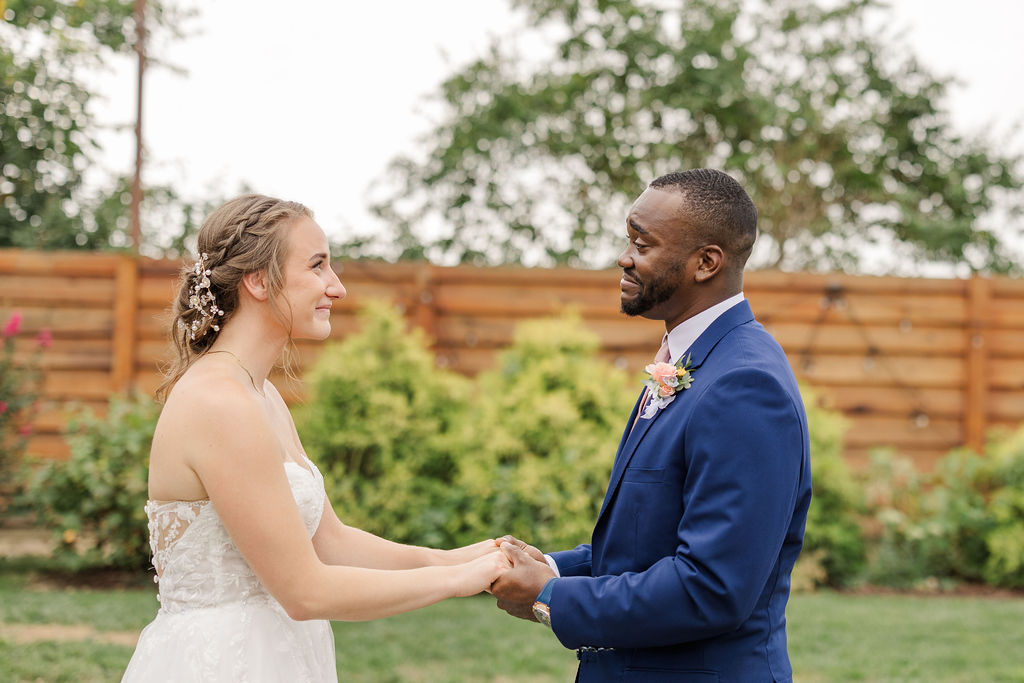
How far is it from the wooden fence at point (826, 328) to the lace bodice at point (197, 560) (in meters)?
6.79

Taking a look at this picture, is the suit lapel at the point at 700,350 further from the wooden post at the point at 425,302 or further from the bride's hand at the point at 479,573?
the wooden post at the point at 425,302

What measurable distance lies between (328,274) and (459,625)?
4.46 meters

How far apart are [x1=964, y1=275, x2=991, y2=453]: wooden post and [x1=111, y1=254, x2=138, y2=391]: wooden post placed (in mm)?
8436

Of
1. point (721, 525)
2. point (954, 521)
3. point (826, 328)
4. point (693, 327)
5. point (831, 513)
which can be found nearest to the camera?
point (721, 525)

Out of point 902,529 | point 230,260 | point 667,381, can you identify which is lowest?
point 902,529

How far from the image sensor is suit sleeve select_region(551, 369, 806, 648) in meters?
2.04

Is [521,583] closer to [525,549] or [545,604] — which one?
[545,604]

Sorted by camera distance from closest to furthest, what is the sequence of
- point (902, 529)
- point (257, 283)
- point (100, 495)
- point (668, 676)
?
point (668, 676) → point (257, 283) → point (100, 495) → point (902, 529)

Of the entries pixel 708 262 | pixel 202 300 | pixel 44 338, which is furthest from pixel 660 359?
pixel 44 338

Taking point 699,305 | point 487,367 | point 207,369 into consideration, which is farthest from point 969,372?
point 207,369

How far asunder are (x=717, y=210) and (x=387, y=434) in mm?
5677

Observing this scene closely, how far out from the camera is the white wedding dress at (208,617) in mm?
2500

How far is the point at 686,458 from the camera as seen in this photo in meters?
2.19

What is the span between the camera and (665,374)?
2369 mm
